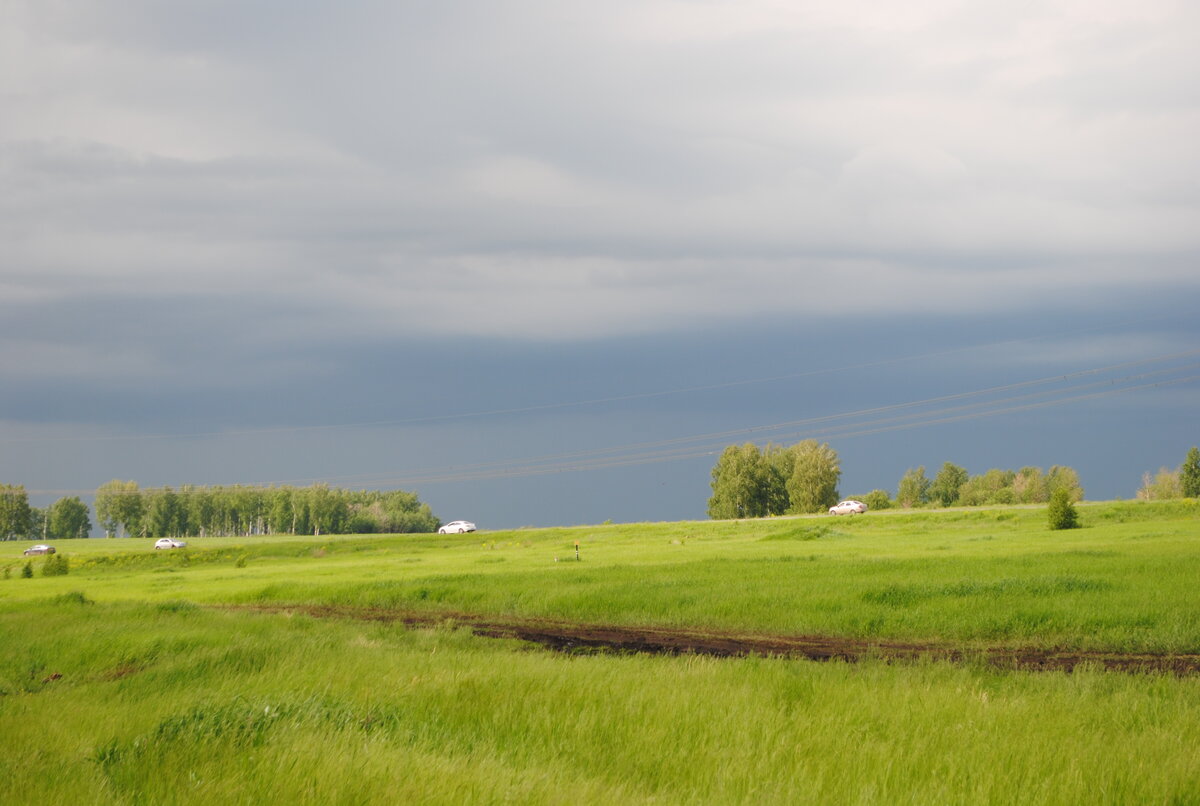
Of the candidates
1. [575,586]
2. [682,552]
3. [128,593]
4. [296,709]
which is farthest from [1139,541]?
[128,593]

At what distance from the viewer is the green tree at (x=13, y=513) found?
567 ft

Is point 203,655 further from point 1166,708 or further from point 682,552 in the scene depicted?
point 682,552

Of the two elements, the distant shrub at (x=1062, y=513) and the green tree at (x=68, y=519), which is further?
the green tree at (x=68, y=519)

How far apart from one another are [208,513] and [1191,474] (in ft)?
613

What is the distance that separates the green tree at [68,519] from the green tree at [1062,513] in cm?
20288

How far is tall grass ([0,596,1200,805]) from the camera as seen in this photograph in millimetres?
5711

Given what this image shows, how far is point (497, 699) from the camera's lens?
360 inches

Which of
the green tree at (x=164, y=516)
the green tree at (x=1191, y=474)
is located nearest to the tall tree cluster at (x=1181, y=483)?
the green tree at (x=1191, y=474)

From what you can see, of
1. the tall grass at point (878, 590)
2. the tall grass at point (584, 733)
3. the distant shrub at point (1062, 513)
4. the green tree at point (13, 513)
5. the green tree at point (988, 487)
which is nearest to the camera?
the tall grass at point (584, 733)

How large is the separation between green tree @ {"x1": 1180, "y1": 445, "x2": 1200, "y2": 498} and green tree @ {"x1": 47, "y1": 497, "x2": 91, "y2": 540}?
214 metres

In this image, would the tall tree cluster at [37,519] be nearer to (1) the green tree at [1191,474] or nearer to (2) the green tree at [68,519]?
(2) the green tree at [68,519]

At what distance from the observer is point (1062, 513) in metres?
50.8

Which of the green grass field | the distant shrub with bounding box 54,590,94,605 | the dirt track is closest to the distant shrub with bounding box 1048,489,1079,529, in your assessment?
the green grass field

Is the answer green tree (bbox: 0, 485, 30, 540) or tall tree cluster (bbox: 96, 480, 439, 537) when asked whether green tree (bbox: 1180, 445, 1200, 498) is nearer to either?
tall tree cluster (bbox: 96, 480, 439, 537)
